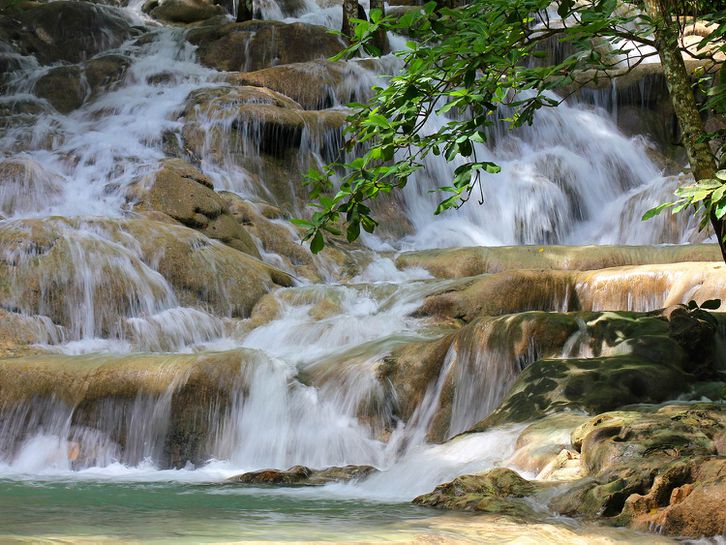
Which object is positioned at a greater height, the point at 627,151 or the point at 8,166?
the point at 627,151

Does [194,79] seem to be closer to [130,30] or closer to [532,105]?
[130,30]

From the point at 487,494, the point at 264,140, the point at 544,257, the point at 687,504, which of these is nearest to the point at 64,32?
the point at 264,140

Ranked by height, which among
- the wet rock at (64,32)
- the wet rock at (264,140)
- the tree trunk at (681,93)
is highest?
the wet rock at (64,32)

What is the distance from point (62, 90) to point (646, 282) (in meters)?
13.9

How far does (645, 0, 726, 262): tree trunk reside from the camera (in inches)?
182

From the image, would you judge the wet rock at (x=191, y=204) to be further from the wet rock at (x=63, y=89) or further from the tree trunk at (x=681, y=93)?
the tree trunk at (x=681, y=93)

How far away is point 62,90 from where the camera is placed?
1834 cm

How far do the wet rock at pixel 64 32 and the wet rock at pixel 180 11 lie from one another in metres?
2.63

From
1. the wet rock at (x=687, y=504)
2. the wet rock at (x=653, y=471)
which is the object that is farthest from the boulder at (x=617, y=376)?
the wet rock at (x=687, y=504)

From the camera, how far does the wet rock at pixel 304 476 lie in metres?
6.09

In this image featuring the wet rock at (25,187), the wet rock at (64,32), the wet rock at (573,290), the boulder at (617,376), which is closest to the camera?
the boulder at (617,376)

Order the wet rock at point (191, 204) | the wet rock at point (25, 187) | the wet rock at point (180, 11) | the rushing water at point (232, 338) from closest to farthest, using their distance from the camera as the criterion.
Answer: the rushing water at point (232, 338), the wet rock at point (191, 204), the wet rock at point (25, 187), the wet rock at point (180, 11)

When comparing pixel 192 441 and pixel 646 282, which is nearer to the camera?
pixel 192 441

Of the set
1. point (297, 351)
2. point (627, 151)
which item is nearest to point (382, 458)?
point (297, 351)
